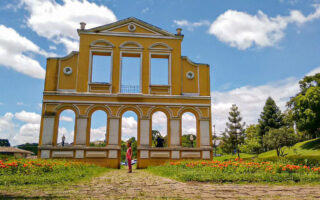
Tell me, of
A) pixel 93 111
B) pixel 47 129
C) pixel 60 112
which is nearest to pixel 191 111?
pixel 93 111

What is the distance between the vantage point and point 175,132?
1817 centimetres

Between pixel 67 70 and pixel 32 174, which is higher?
pixel 67 70

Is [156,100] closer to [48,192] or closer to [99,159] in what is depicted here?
[99,159]

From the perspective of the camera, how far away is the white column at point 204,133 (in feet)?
60.0

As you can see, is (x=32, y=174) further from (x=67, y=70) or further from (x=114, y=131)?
(x=67, y=70)

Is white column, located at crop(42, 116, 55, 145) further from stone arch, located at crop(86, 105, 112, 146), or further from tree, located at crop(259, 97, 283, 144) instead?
tree, located at crop(259, 97, 283, 144)

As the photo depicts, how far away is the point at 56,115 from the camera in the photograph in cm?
1762

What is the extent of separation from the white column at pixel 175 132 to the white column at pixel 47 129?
8077 mm

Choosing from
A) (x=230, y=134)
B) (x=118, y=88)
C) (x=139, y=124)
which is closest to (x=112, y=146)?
(x=139, y=124)

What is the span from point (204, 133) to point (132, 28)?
30.9ft

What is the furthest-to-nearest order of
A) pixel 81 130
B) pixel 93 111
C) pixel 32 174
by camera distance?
1. pixel 93 111
2. pixel 81 130
3. pixel 32 174

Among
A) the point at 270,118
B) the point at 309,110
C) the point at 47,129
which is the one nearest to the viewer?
the point at 47,129

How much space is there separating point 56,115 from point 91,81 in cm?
333

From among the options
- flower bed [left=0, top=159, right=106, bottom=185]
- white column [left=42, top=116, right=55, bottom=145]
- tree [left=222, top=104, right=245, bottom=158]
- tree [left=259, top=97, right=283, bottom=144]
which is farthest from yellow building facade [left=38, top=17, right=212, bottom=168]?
tree [left=259, top=97, right=283, bottom=144]
